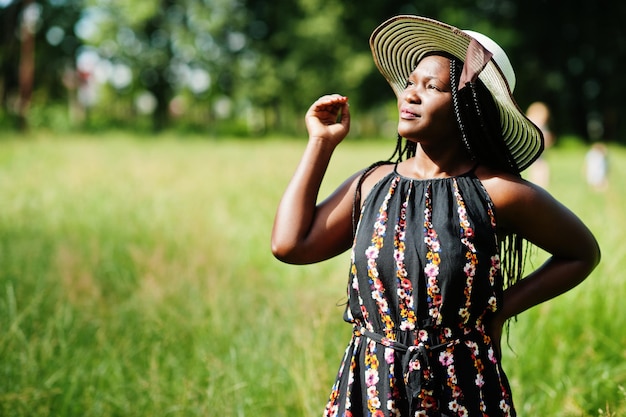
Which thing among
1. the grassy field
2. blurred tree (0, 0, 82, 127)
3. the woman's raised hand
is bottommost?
the grassy field

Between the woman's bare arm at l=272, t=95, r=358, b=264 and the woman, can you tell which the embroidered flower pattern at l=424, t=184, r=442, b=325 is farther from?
the woman's bare arm at l=272, t=95, r=358, b=264

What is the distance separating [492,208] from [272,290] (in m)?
3.11

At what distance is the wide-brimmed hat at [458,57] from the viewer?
1674 mm

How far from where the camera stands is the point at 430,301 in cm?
165

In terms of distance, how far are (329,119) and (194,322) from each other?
2.22m

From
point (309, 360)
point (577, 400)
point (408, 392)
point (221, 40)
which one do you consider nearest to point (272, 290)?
point (309, 360)

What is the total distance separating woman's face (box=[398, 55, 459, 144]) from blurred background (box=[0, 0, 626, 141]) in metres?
27.5

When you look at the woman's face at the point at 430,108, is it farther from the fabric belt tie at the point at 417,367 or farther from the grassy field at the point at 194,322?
the grassy field at the point at 194,322

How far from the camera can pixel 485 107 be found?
69.1 inches

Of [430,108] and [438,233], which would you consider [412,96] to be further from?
[438,233]

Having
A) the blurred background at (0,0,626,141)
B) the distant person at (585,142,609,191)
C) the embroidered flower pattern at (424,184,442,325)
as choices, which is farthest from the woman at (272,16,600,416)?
the blurred background at (0,0,626,141)

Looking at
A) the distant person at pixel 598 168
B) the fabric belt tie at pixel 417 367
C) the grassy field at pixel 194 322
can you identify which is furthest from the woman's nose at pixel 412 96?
the distant person at pixel 598 168

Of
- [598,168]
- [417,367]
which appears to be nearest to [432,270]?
[417,367]

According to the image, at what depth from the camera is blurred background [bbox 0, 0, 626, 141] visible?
100 feet
